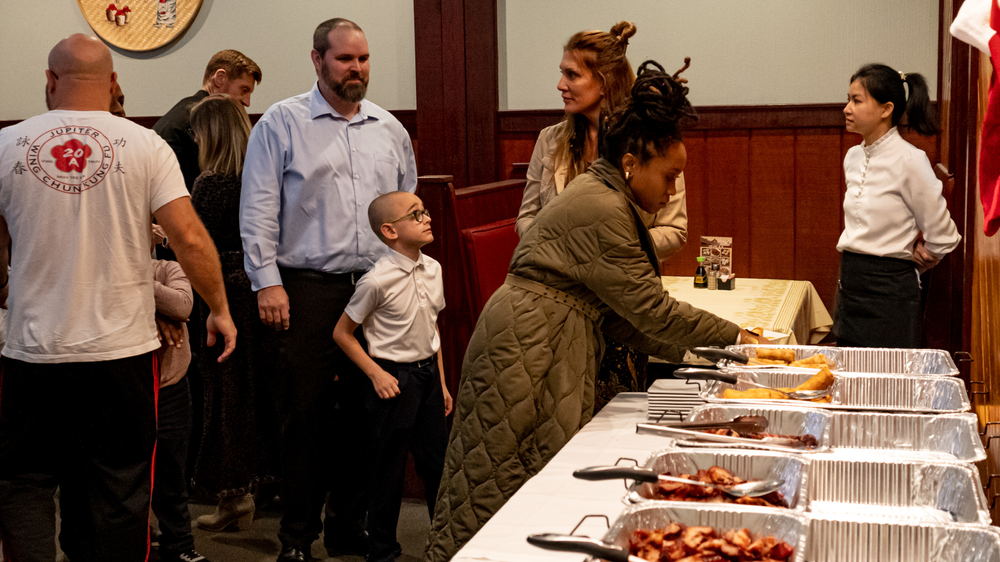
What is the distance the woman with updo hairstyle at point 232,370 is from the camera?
3.46 meters

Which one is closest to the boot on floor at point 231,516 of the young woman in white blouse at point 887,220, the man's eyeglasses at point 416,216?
the man's eyeglasses at point 416,216

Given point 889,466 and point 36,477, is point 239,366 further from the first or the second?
point 889,466

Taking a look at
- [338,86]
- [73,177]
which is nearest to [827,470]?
[73,177]

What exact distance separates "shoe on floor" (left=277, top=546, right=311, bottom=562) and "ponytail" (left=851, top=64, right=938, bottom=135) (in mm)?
2747

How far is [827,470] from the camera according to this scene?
1.66 meters

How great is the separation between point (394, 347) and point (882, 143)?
6.97ft

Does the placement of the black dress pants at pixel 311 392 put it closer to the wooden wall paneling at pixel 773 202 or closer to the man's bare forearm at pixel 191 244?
the man's bare forearm at pixel 191 244

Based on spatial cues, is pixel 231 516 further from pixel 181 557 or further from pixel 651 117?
pixel 651 117

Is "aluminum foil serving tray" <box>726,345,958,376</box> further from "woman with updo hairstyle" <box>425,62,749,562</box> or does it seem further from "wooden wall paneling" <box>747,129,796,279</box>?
"wooden wall paneling" <box>747,129,796,279</box>

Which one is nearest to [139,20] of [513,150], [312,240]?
[513,150]

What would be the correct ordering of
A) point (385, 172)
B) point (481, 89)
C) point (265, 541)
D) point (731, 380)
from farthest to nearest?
point (481, 89) < point (265, 541) < point (385, 172) < point (731, 380)

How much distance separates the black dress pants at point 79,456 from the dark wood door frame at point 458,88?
2.89m

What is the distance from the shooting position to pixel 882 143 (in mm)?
3768

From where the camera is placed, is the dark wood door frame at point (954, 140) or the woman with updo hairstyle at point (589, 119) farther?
the dark wood door frame at point (954, 140)
